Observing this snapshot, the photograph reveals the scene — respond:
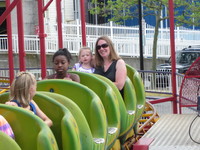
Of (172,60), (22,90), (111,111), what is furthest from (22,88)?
(172,60)

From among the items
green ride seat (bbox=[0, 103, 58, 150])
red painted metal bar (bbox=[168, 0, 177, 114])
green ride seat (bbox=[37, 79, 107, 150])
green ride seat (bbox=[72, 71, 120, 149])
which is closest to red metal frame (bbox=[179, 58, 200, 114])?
red painted metal bar (bbox=[168, 0, 177, 114])

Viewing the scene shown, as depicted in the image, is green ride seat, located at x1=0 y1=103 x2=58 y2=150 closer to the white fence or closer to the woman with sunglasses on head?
the woman with sunglasses on head

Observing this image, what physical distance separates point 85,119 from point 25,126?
91 cm

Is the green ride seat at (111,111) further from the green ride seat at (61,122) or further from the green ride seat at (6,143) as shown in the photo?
the green ride seat at (6,143)

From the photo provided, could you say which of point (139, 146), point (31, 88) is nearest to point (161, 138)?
point (139, 146)

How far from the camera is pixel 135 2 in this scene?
21438 mm

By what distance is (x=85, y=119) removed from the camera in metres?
4.12

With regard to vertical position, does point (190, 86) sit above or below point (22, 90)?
below

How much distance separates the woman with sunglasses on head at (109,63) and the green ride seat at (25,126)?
8.63 feet

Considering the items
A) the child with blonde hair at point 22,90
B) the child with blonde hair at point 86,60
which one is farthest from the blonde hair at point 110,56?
the child with blonde hair at point 22,90

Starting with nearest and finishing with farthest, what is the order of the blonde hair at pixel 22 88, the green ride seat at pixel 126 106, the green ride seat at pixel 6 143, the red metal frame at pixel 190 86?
the green ride seat at pixel 6 143 < the blonde hair at pixel 22 88 < the green ride seat at pixel 126 106 < the red metal frame at pixel 190 86

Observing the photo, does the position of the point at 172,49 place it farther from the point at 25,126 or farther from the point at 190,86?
the point at 25,126

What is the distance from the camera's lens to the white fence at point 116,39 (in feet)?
70.7

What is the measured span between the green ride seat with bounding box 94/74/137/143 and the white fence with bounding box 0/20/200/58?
15293 millimetres
